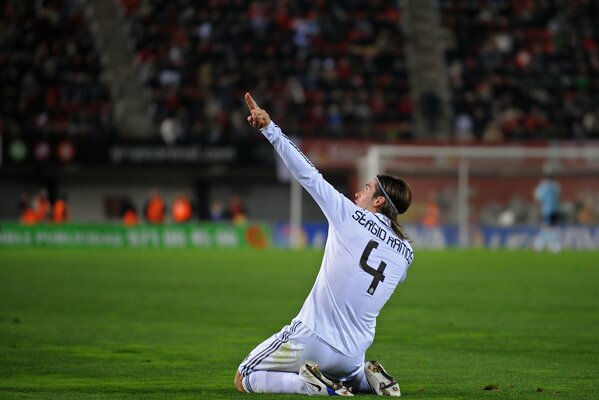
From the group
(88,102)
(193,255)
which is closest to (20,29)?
(88,102)

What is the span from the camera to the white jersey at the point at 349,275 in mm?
8797

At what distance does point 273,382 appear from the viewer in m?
9.02

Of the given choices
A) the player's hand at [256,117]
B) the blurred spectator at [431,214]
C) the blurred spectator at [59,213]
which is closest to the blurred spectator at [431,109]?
the blurred spectator at [431,214]

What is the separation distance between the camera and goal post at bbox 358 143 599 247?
129ft

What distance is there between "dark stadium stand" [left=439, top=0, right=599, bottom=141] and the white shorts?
110 ft

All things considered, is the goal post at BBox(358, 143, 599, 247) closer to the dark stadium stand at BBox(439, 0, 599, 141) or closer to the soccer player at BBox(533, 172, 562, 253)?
the dark stadium stand at BBox(439, 0, 599, 141)

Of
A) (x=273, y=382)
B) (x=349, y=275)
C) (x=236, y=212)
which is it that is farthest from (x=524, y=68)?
(x=273, y=382)

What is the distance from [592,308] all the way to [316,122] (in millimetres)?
25207

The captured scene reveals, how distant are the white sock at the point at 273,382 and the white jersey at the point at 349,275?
1.30ft

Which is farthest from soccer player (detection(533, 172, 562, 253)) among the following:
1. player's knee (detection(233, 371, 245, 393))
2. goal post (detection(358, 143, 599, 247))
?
player's knee (detection(233, 371, 245, 393))

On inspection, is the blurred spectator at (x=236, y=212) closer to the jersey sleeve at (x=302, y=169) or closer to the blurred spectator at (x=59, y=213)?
the blurred spectator at (x=59, y=213)

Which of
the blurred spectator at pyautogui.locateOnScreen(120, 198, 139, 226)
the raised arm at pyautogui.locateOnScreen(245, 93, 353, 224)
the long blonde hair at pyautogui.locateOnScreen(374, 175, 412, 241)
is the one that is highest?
the raised arm at pyautogui.locateOnScreen(245, 93, 353, 224)

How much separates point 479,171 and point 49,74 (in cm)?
1500

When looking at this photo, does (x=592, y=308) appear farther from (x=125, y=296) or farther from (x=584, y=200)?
(x=584, y=200)
